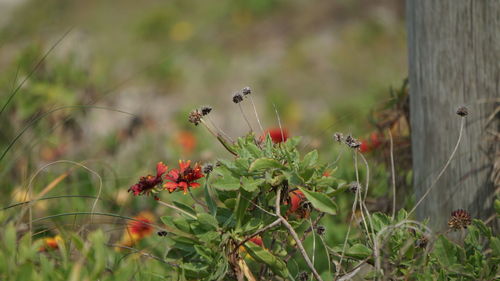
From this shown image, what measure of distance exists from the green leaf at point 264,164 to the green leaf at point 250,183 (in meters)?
0.03

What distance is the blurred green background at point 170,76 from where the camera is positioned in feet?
12.4

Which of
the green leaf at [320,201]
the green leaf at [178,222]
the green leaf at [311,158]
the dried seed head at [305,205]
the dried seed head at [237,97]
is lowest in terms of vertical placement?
the green leaf at [178,222]

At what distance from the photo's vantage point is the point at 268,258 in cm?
172

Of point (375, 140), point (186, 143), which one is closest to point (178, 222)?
point (375, 140)

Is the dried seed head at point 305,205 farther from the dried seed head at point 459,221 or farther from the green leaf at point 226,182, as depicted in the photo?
the dried seed head at point 459,221

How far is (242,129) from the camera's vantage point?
227 inches

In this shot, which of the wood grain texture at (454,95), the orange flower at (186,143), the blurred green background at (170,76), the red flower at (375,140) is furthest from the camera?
the orange flower at (186,143)

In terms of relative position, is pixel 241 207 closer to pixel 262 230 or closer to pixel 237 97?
pixel 262 230

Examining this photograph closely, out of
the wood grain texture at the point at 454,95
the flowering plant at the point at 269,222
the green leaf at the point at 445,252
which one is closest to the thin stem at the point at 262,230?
the flowering plant at the point at 269,222

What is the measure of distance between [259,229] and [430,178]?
2.82ft

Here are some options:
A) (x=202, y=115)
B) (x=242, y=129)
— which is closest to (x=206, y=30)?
(x=242, y=129)

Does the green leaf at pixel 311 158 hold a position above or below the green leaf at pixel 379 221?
above

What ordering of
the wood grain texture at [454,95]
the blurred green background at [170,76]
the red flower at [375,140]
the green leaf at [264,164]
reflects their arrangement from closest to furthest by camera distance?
1. the green leaf at [264,164]
2. the wood grain texture at [454,95]
3. the red flower at [375,140]
4. the blurred green background at [170,76]

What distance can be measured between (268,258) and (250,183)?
0.21m
